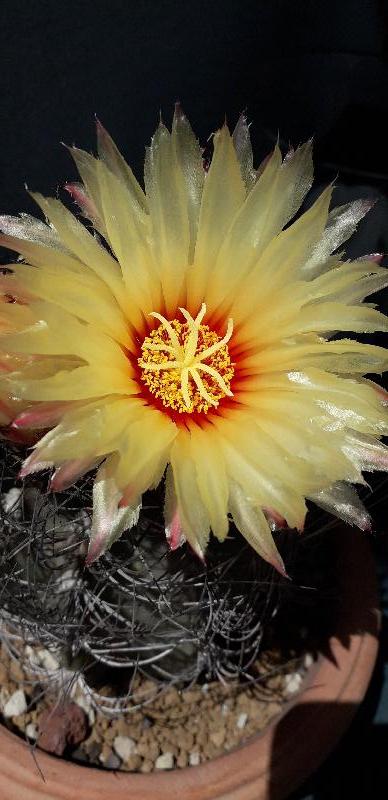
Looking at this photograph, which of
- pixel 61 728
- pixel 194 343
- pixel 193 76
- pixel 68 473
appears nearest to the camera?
pixel 68 473

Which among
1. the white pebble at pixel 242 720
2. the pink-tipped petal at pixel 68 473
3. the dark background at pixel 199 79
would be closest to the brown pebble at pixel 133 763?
the white pebble at pixel 242 720

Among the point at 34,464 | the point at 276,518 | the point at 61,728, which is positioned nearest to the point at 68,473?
the point at 34,464

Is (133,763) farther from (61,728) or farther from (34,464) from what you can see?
(34,464)

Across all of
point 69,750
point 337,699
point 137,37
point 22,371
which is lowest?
point 337,699

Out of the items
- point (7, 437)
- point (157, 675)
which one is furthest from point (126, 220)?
point (157, 675)

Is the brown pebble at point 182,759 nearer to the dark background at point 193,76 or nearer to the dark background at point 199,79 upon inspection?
the dark background at point 199,79

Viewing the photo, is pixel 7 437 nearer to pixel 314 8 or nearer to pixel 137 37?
pixel 137 37
